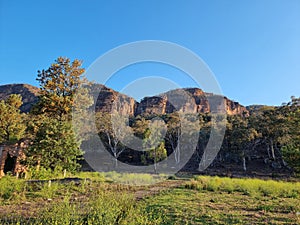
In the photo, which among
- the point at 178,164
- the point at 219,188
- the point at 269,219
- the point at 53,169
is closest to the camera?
the point at 269,219

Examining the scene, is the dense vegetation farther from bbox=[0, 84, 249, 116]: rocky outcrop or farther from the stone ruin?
bbox=[0, 84, 249, 116]: rocky outcrop

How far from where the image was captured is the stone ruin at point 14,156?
1358cm

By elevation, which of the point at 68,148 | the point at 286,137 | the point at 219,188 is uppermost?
the point at 286,137

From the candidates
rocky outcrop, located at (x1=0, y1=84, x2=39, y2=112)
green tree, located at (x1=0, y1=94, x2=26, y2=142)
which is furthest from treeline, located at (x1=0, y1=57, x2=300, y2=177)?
rocky outcrop, located at (x1=0, y1=84, x2=39, y2=112)

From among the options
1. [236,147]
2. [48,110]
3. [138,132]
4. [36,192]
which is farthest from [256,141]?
[36,192]

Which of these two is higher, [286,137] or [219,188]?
[286,137]

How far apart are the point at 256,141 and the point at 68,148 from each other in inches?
1019

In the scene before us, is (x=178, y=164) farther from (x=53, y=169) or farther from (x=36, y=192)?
(x=36, y=192)

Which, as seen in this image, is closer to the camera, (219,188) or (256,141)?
(219,188)

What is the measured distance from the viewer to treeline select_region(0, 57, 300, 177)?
1184cm

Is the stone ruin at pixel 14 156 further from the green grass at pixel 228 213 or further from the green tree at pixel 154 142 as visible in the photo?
the green tree at pixel 154 142

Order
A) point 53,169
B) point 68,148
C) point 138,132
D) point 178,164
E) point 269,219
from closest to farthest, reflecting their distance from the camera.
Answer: point 269,219
point 68,148
point 53,169
point 138,132
point 178,164

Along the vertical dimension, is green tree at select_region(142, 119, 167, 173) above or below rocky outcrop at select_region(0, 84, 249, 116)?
below

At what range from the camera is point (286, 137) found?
85.6 feet
